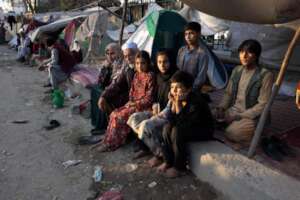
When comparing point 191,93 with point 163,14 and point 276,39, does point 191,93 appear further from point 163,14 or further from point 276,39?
point 276,39

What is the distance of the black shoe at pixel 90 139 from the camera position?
4.27 m

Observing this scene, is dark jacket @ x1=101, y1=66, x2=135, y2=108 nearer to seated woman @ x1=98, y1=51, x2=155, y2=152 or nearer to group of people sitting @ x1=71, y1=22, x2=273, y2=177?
group of people sitting @ x1=71, y1=22, x2=273, y2=177

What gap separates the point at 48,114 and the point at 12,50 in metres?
12.5

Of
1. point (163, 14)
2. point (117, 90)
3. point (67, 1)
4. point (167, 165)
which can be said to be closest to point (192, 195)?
point (167, 165)

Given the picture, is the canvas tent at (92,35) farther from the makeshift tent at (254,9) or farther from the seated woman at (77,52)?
the makeshift tent at (254,9)

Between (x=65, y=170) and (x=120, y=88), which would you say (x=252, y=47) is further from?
(x=65, y=170)

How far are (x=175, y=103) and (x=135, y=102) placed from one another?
76 cm

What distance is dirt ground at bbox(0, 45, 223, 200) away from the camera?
10.1 ft

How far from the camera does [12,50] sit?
54.5 ft

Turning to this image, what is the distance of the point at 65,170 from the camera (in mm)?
3596

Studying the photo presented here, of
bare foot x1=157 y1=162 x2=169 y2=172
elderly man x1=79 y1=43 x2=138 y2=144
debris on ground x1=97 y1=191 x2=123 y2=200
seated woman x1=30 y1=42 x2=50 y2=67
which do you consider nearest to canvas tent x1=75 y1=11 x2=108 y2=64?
seated woman x1=30 y1=42 x2=50 y2=67

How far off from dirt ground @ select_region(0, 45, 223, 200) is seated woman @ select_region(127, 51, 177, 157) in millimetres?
387

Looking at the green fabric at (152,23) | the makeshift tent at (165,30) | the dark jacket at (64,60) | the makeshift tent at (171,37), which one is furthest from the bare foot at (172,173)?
the dark jacket at (64,60)

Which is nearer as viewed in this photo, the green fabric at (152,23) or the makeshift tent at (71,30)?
the green fabric at (152,23)
